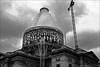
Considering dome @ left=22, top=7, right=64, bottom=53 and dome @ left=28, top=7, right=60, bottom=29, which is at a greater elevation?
dome @ left=28, top=7, right=60, bottom=29

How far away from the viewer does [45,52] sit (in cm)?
6262

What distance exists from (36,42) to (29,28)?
7.90 meters

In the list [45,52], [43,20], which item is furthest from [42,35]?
[43,20]

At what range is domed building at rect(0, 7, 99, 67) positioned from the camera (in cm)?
5375

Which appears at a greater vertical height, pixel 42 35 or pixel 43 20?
pixel 43 20

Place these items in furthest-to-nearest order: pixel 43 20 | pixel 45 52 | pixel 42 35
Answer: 1. pixel 43 20
2. pixel 42 35
3. pixel 45 52

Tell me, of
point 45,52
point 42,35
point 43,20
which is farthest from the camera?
point 43,20

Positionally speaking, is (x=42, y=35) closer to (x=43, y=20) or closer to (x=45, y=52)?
(x=45, y=52)

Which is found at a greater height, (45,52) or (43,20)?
(43,20)

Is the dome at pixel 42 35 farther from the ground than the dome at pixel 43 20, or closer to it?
closer to it

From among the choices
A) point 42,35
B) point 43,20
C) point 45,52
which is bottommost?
point 45,52

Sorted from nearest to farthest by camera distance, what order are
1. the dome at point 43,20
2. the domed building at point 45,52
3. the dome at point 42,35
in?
the domed building at point 45,52 < the dome at point 42,35 < the dome at point 43,20

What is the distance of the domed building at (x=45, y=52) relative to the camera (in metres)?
53.8

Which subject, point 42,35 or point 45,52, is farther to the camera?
point 42,35
